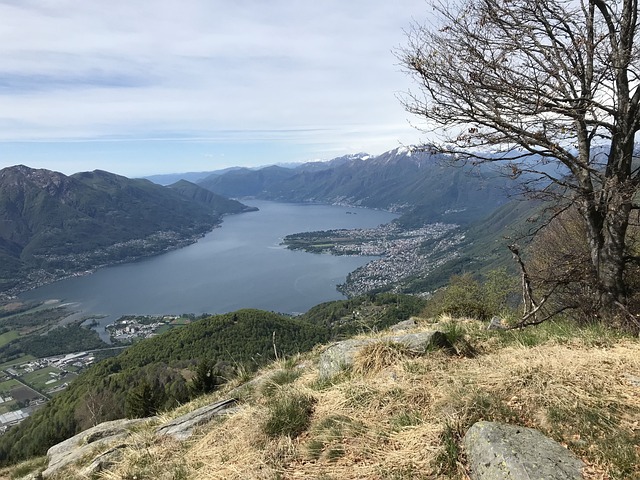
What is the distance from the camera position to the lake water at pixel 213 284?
373ft

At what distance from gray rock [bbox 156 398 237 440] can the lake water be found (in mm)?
96974

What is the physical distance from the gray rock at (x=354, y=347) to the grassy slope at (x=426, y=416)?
0.78ft

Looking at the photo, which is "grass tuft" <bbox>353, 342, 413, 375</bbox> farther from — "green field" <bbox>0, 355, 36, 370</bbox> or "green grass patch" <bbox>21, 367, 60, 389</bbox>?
"green field" <bbox>0, 355, 36, 370</bbox>

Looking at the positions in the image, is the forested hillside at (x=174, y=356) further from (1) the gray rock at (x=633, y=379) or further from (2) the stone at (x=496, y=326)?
(1) the gray rock at (x=633, y=379)

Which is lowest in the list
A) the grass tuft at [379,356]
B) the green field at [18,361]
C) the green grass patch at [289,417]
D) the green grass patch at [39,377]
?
the green field at [18,361]

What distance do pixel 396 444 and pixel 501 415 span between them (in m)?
1.02

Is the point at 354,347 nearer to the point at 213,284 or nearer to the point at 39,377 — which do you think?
the point at 39,377

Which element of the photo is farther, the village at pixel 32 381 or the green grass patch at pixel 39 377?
the green grass patch at pixel 39 377

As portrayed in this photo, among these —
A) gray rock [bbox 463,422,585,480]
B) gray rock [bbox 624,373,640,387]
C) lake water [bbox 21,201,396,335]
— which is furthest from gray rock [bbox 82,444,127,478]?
lake water [bbox 21,201,396,335]

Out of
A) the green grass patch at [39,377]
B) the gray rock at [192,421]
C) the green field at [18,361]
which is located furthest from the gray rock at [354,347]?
the green field at [18,361]

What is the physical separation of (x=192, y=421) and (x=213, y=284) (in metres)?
131

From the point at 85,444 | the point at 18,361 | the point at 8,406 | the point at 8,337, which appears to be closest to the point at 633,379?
the point at 85,444

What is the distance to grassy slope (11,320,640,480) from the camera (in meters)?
3.15

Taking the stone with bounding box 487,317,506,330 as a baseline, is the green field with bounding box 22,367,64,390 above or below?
below
